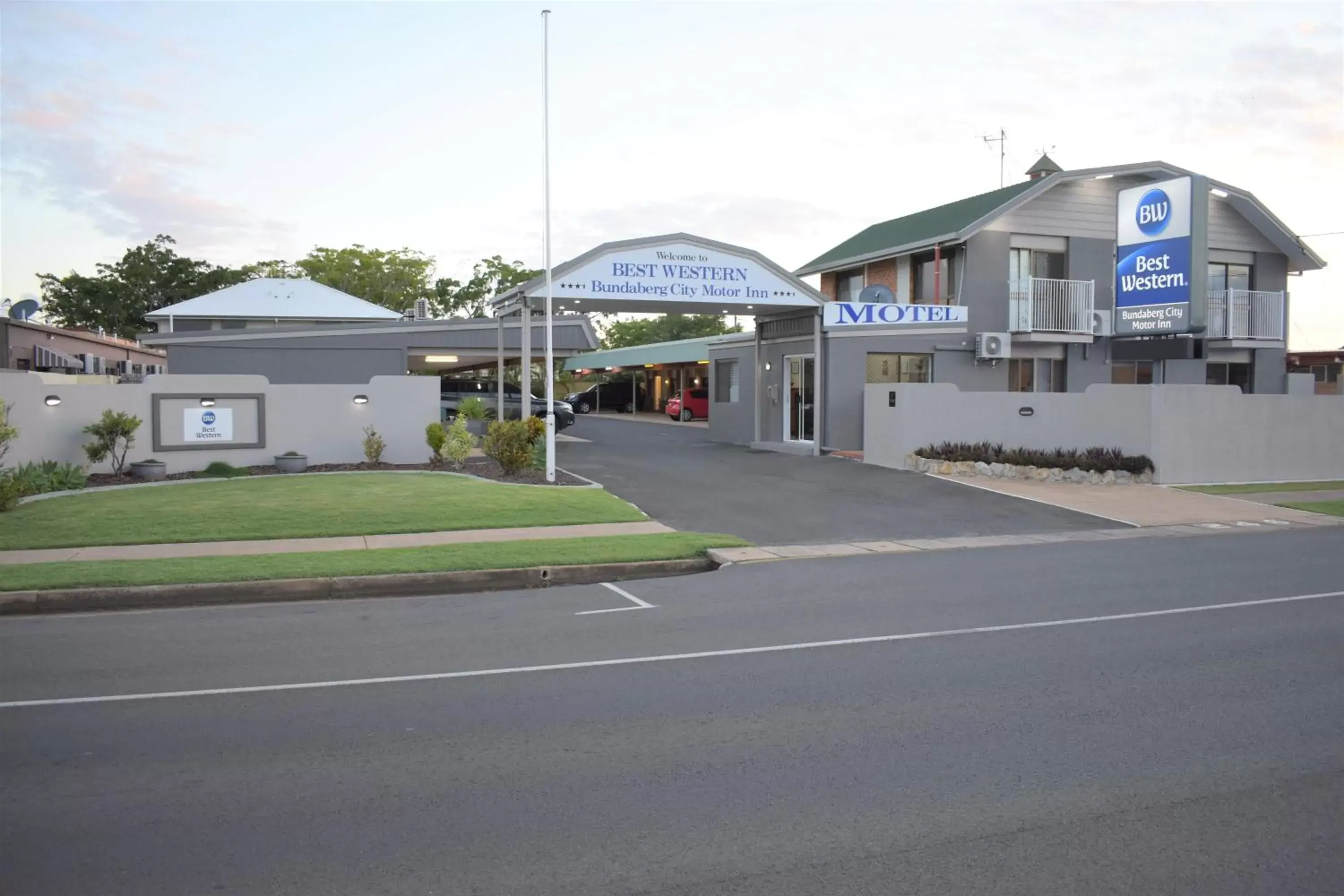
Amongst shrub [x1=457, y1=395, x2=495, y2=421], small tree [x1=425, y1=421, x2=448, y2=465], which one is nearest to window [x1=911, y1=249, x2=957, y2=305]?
shrub [x1=457, y1=395, x2=495, y2=421]

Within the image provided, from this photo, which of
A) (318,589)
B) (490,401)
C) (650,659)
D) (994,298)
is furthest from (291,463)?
(994,298)

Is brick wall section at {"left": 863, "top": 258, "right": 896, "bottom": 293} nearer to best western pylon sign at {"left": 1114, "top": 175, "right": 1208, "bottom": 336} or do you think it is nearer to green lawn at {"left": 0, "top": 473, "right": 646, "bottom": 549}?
best western pylon sign at {"left": 1114, "top": 175, "right": 1208, "bottom": 336}

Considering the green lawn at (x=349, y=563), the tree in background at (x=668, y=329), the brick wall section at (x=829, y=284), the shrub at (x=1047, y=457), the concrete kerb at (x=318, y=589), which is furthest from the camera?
the tree in background at (x=668, y=329)

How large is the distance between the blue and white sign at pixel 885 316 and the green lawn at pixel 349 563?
13.9m

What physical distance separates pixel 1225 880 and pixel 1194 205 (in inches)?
879

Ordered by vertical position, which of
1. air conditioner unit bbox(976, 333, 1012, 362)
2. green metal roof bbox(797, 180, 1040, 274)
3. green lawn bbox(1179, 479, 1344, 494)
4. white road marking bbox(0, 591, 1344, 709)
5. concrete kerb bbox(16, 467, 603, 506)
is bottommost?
white road marking bbox(0, 591, 1344, 709)

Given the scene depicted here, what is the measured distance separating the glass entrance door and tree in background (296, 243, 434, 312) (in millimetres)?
36713

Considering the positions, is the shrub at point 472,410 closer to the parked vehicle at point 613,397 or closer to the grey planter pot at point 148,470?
the grey planter pot at point 148,470

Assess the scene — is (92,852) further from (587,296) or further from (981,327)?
(981,327)

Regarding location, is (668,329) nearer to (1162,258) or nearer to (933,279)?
(933,279)

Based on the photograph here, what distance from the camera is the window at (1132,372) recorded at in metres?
30.5

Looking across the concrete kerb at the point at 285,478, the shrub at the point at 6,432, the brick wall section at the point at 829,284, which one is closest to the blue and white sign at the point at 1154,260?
the brick wall section at the point at 829,284

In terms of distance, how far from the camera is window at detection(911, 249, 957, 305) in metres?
29.0

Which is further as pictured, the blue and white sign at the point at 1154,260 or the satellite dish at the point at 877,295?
the satellite dish at the point at 877,295
